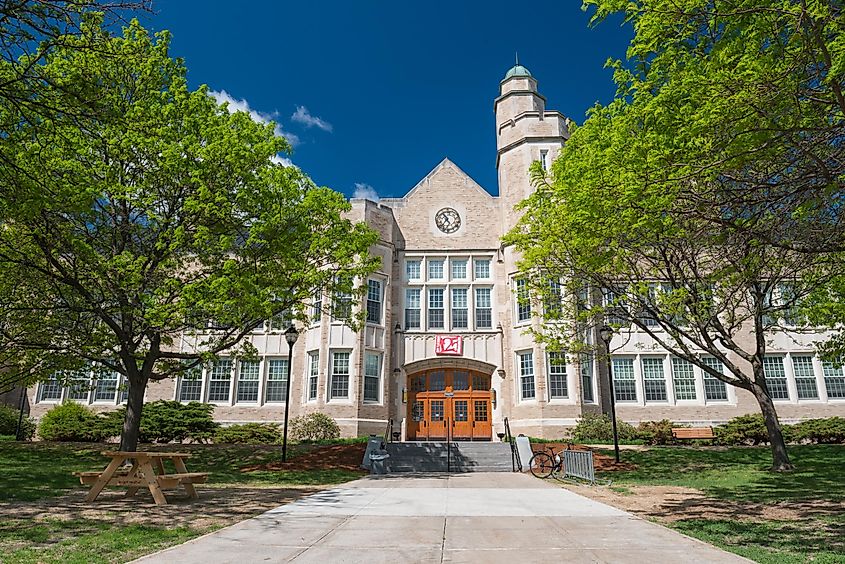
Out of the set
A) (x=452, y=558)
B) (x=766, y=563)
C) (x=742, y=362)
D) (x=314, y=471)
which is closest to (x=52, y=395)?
(x=314, y=471)

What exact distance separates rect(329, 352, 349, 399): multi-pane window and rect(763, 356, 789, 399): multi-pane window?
19.1 m

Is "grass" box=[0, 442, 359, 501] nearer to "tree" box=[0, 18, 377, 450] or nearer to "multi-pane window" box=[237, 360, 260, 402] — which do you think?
"tree" box=[0, 18, 377, 450]

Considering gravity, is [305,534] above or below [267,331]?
below

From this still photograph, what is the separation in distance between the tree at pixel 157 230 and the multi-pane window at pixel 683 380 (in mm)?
17200

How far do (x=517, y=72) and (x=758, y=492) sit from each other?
23.6 metres

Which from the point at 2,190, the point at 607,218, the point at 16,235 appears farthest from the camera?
the point at 16,235

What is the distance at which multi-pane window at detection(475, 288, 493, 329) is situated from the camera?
26547 millimetres

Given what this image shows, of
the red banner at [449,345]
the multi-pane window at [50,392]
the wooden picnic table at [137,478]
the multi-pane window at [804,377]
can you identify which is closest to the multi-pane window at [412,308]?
the red banner at [449,345]

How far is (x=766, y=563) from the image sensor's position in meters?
5.29

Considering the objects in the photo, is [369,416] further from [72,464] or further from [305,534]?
[305,534]

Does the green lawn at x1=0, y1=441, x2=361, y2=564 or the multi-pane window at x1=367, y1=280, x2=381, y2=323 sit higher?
the multi-pane window at x1=367, y1=280, x2=381, y2=323

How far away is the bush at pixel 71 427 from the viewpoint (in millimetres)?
24281

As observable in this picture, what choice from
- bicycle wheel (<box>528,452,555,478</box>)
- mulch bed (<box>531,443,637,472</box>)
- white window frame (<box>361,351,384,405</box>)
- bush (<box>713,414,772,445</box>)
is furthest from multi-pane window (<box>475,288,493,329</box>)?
bush (<box>713,414,772,445</box>)

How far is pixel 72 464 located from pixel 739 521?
18.1 metres
